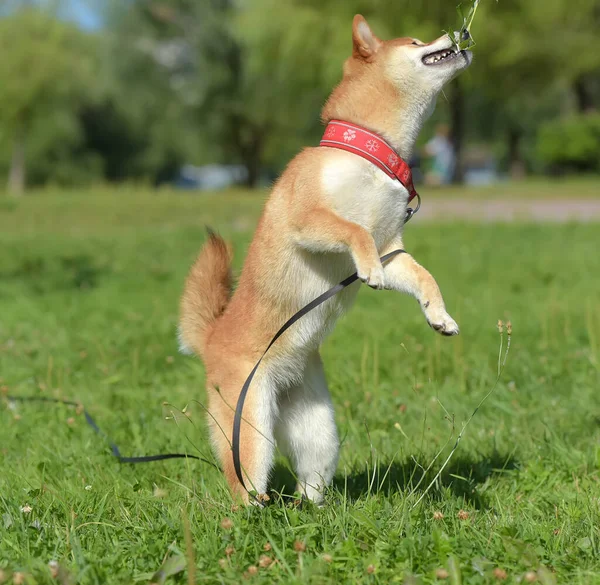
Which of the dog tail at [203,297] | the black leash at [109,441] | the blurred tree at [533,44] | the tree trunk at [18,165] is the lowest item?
the tree trunk at [18,165]

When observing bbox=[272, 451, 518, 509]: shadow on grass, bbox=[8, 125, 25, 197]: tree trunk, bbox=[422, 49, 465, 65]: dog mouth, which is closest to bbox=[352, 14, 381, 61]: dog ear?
bbox=[422, 49, 465, 65]: dog mouth

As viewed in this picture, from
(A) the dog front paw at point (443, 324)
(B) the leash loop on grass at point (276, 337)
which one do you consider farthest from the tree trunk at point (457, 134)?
(A) the dog front paw at point (443, 324)

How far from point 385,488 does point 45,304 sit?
4.62 meters

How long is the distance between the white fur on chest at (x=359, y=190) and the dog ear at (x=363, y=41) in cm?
49

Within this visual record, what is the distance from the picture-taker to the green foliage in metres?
22.1

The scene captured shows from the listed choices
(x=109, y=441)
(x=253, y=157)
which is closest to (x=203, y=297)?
(x=109, y=441)

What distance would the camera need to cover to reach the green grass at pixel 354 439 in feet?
7.30

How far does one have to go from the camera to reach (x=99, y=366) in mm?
4859

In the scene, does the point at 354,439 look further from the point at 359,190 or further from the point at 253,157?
the point at 253,157

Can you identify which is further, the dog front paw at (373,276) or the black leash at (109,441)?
the black leash at (109,441)

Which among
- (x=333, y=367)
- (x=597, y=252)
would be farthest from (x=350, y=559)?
(x=597, y=252)

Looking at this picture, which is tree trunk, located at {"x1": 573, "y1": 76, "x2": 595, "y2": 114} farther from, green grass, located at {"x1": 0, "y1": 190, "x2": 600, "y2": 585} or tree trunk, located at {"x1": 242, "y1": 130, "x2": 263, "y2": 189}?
green grass, located at {"x1": 0, "y1": 190, "x2": 600, "y2": 585}

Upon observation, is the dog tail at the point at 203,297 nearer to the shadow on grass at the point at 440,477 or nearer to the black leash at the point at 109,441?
the black leash at the point at 109,441

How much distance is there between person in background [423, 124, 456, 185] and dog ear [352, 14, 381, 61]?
16.0 meters
